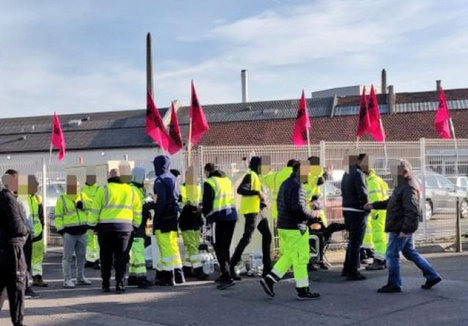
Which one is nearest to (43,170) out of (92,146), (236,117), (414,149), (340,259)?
(340,259)

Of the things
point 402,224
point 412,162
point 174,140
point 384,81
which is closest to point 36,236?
point 174,140

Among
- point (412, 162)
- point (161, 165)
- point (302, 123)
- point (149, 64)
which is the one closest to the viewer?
point (161, 165)

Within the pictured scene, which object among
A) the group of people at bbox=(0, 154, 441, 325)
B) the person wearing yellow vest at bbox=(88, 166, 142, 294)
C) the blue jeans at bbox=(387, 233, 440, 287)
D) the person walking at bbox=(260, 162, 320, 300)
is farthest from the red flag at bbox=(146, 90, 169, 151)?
the blue jeans at bbox=(387, 233, 440, 287)

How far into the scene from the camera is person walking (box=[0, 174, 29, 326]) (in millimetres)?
6699

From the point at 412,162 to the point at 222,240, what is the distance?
20.4 feet

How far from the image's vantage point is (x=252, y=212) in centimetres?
1012

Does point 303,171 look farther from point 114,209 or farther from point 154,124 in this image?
point 154,124

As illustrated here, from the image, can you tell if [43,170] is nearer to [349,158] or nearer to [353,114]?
[349,158]

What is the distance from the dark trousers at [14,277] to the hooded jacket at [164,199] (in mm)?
3096

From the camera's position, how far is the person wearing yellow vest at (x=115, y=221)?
926 centimetres

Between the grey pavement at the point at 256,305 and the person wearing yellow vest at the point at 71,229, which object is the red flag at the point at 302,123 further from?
the person wearing yellow vest at the point at 71,229

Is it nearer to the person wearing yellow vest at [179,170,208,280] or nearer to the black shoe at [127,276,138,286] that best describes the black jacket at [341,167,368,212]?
the person wearing yellow vest at [179,170,208,280]

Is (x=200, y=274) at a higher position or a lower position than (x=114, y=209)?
lower

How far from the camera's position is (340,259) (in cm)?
1225
